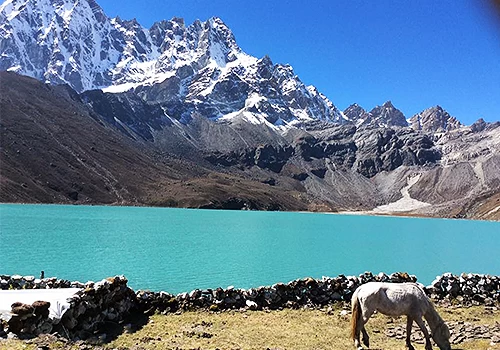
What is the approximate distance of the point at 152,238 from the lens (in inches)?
2388

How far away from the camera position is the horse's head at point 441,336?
12.0 meters

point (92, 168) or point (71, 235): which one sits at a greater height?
point (92, 168)

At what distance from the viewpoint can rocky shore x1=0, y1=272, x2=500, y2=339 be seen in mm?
12219

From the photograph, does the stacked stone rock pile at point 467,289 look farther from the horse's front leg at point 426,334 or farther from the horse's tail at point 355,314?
the horse's tail at point 355,314

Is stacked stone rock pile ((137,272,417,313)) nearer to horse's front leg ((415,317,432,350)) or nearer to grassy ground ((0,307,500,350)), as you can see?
grassy ground ((0,307,500,350))

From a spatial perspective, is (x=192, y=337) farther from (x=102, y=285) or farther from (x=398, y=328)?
(x=398, y=328)

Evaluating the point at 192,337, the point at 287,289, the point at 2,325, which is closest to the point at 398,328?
the point at 287,289

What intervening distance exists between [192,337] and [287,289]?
5820mm

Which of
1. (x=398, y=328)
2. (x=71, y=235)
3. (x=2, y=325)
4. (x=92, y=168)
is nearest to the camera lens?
(x=2, y=325)

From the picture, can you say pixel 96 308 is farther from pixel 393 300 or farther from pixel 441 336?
pixel 441 336

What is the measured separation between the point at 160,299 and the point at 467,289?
1354 centimetres

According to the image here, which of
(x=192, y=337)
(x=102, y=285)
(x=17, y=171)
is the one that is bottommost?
(x=192, y=337)

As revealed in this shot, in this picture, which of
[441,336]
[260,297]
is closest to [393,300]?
[441,336]

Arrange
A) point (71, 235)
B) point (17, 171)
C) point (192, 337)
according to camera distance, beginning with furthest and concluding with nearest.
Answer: point (17, 171) → point (71, 235) → point (192, 337)
